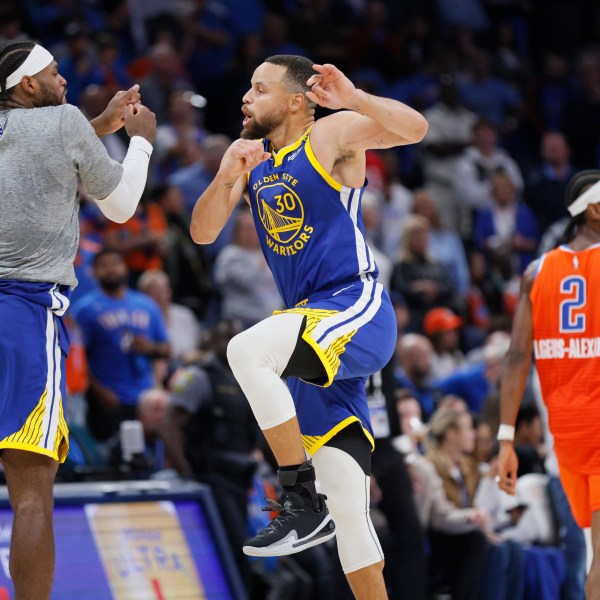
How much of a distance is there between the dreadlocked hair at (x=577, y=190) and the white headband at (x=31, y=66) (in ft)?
8.92

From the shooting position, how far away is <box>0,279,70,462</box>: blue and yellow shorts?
4.98 metres

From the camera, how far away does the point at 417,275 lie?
12469 millimetres

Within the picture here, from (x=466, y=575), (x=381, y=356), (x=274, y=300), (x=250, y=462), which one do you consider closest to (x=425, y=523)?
(x=466, y=575)

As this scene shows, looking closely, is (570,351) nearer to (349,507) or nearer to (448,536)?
(349,507)

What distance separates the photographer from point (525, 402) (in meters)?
10.4

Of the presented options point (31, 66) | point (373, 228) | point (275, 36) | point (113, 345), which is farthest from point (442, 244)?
point (31, 66)

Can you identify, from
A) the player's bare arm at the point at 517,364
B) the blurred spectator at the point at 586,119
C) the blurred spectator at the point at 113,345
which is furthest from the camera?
the blurred spectator at the point at 586,119

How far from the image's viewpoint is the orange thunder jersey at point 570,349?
6.32 meters

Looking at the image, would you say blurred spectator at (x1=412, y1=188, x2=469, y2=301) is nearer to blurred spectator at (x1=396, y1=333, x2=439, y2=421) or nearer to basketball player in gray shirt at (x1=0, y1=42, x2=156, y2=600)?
blurred spectator at (x1=396, y1=333, x2=439, y2=421)

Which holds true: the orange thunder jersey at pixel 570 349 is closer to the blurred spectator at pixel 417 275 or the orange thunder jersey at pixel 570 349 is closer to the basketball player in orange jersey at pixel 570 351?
the basketball player in orange jersey at pixel 570 351

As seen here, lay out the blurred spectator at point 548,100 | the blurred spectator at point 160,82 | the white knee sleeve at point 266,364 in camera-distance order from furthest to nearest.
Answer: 1. the blurred spectator at point 548,100
2. the blurred spectator at point 160,82
3. the white knee sleeve at point 266,364

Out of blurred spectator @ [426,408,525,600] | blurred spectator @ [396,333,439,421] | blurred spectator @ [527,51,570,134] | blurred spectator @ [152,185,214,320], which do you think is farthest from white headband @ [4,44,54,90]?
blurred spectator @ [527,51,570,134]

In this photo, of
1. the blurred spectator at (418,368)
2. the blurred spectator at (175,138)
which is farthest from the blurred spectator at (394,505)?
the blurred spectator at (175,138)

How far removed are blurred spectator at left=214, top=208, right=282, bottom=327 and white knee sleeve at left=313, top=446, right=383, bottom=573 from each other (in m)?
5.23
